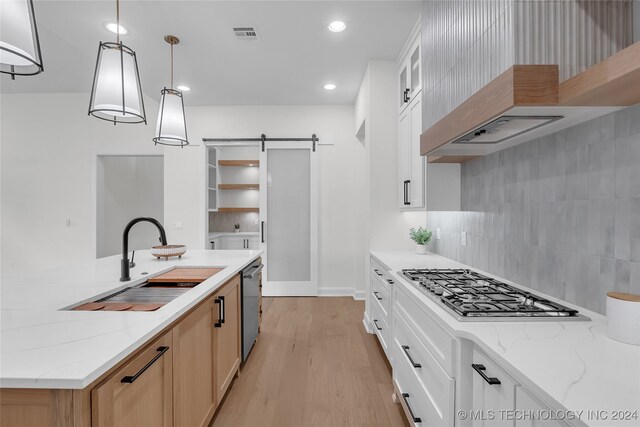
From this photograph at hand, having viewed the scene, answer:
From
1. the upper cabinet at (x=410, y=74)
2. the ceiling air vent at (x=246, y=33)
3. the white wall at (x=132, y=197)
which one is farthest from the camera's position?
the white wall at (x=132, y=197)

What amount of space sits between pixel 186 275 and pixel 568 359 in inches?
82.4

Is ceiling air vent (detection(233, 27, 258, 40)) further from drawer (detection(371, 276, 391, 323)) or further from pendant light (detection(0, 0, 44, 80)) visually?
drawer (detection(371, 276, 391, 323))

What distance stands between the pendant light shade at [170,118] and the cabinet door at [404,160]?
199 centimetres

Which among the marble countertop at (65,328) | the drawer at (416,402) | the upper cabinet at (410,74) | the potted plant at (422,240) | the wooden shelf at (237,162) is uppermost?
the upper cabinet at (410,74)

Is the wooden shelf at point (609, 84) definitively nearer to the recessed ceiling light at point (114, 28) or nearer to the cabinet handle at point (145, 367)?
the cabinet handle at point (145, 367)

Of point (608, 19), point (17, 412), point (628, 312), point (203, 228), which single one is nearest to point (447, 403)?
point (628, 312)

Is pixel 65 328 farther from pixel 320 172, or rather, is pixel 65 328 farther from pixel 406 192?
pixel 320 172

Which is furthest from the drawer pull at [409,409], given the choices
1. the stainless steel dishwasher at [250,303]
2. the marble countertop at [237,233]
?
the marble countertop at [237,233]

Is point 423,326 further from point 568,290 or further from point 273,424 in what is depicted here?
point 273,424

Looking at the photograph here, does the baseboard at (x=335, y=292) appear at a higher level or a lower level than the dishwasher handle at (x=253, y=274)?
lower

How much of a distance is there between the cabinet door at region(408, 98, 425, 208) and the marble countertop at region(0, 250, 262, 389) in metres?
1.69

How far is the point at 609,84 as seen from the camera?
943 millimetres

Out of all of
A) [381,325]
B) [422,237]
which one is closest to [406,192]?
[422,237]

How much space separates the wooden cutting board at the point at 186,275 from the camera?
209cm
